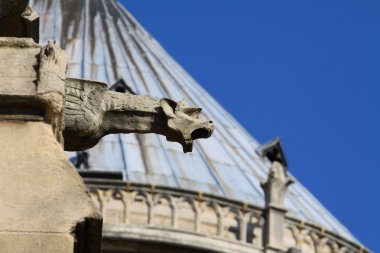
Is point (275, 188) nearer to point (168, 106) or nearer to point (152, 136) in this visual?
point (152, 136)

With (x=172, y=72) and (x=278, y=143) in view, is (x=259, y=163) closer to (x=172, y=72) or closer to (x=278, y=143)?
(x=278, y=143)

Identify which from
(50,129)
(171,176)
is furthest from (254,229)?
(50,129)

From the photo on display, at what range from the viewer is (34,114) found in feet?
29.9

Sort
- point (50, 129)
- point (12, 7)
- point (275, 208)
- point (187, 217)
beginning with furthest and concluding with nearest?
point (275, 208) → point (187, 217) → point (12, 7) → point (50, 129)

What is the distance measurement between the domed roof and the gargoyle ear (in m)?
22.7

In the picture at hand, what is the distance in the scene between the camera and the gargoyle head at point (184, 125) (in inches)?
371

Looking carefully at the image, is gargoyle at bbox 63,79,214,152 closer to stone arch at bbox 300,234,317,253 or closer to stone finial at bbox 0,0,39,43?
stone finial at bbox 0,0,39,43

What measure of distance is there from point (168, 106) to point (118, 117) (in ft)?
0.79

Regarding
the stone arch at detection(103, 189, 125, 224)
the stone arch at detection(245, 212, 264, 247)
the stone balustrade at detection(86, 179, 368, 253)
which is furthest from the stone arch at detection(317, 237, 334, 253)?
the stone arch at detection(103, 189, 125, 224)

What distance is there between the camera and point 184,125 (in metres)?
9.45

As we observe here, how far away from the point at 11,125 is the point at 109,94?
634 mm

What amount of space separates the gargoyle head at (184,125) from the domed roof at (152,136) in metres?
22.8

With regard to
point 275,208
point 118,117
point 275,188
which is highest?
point 275,188

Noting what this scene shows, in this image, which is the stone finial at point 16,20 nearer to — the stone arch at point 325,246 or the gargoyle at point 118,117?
the gargoyle at point 118,117
